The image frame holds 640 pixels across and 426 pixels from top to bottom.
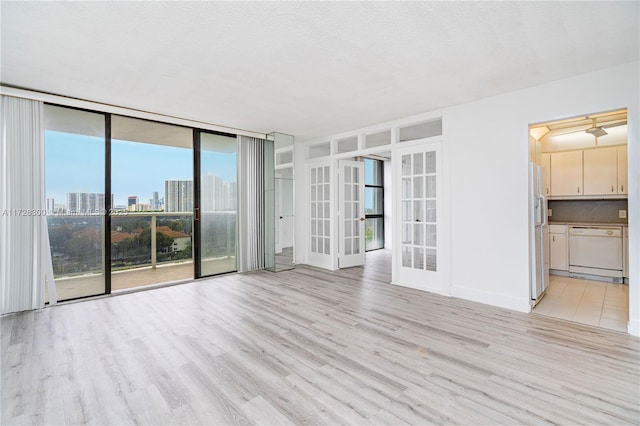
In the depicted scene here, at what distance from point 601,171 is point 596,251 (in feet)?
4.40

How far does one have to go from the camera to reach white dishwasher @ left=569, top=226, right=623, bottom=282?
15.5ft

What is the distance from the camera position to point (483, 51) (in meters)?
2.67

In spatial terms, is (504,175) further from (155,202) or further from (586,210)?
(155,202)

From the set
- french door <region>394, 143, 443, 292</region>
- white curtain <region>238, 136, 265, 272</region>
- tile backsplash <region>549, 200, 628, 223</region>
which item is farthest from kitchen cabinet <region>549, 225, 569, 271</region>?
white curtain <region>238, 136, 265, 272</region>

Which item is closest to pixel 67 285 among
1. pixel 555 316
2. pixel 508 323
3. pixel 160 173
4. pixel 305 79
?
pixel 160 173

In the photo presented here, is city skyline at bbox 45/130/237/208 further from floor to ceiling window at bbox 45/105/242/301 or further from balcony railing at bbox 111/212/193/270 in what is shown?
balcony railing at bbox 111/212/193/270

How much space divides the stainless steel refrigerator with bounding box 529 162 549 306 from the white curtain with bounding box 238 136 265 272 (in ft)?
14.2

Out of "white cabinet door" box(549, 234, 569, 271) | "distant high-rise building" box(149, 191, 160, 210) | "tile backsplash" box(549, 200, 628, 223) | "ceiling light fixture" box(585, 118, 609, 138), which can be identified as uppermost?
"ceiling light fixture" box(585, 118, 609, 138)

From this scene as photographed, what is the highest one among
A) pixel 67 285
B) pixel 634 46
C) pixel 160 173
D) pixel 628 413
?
pixel 634 46

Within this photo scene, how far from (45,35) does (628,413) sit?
16.1 feet

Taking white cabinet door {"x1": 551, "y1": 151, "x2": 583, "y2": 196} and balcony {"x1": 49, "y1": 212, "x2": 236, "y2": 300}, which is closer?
balcony {"x1": 49, "y1": 212, "x2": 236, "y2": 300}

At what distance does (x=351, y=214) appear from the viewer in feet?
20.4

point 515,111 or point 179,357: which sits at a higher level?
point 515,111

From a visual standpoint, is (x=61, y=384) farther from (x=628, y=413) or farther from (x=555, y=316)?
(x=555, y=316)
